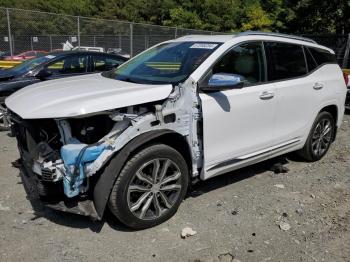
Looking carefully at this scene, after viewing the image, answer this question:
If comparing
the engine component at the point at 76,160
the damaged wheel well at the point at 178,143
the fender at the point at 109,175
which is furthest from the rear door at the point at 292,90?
the engine component at the point at 76,160

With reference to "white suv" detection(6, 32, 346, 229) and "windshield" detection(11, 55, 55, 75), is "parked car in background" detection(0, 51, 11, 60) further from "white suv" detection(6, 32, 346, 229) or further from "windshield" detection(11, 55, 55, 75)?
"white suv" detection(6, 32, 346, 229)

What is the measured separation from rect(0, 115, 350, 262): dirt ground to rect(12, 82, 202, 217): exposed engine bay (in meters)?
0.47

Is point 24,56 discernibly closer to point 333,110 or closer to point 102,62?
point 102,62

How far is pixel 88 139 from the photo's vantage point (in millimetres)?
3615

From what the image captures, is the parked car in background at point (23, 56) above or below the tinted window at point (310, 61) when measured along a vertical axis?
below

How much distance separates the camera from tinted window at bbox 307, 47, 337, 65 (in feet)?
19.0

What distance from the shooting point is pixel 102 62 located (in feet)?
30.3

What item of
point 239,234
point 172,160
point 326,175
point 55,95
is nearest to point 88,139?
point 55,95

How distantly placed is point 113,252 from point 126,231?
38 centimetres

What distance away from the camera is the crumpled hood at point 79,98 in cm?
347

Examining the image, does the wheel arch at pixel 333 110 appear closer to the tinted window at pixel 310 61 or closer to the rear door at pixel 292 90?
the rear door at pixel 292 90

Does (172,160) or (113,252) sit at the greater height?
(172,160)

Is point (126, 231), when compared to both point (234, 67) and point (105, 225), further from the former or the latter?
point (234, 67)

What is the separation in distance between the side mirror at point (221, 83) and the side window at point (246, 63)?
0.21 metres
